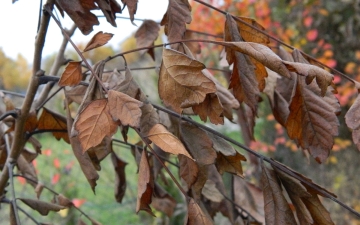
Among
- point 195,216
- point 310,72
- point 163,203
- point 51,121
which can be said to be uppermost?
point 310,72

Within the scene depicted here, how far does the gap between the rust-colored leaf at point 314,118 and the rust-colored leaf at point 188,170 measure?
19cm

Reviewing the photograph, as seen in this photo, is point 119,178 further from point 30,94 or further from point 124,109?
point 124,109

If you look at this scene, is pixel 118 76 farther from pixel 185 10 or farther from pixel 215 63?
pixel 215 63

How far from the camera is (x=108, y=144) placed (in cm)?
67

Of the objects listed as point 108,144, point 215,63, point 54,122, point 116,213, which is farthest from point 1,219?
point 108,144

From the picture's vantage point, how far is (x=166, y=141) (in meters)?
0.50

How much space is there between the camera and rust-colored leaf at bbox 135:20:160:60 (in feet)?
3.09

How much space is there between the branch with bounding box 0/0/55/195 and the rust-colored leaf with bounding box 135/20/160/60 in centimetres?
26

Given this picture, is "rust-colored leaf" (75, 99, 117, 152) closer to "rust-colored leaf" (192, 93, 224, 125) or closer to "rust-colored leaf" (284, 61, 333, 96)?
"rust-colored leaf" (192, 93, 224, 125)

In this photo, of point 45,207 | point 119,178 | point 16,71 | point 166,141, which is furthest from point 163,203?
point 16,71

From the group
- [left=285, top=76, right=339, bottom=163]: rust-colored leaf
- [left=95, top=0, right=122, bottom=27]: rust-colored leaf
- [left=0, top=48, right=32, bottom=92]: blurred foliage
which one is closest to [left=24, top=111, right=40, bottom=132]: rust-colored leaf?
[left=95, top=0, right=122, bottom=27]: rust-colored leaf

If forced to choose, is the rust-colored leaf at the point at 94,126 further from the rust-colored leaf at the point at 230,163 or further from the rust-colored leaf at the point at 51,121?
the rust-colored leaf at the point at 51,121

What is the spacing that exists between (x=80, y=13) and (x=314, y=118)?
0.38 metres

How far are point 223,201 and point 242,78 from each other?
0.38 meters
